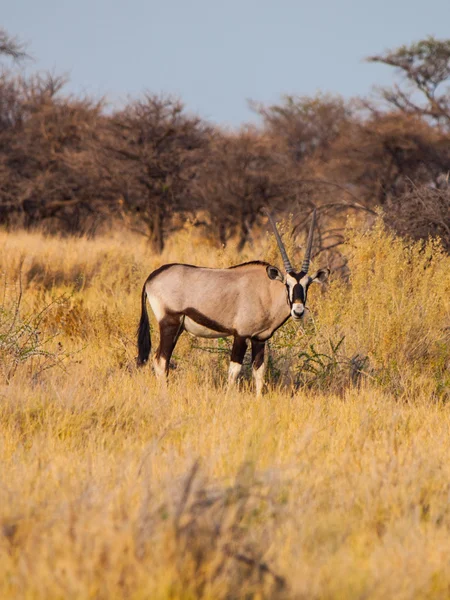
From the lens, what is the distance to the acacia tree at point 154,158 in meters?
20.8

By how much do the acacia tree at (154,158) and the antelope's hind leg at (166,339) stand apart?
14.3m

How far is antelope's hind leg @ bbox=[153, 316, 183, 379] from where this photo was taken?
20.1 feet

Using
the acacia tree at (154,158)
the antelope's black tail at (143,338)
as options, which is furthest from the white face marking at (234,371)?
the acacia tree at (154,158)

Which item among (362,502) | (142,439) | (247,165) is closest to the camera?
(362,502)

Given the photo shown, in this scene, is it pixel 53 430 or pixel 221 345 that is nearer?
pixel 53 430

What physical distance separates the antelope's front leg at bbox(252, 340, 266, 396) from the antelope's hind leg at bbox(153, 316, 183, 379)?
1.97 ft

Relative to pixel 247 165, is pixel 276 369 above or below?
below

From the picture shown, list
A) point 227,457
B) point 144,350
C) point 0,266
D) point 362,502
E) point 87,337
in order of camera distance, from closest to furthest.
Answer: point 362,502
point 227,457
point 144,350
point 87,337
point 0,266

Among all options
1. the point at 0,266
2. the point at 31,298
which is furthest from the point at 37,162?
the point at 31,298

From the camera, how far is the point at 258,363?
614cm

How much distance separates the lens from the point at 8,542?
8.85ft

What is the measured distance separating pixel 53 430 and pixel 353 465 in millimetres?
1717

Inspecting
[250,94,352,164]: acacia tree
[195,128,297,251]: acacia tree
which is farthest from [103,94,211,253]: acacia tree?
[250,94,352,164]: acacia tree

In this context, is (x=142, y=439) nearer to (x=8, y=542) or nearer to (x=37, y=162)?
(x=8, y=542)
